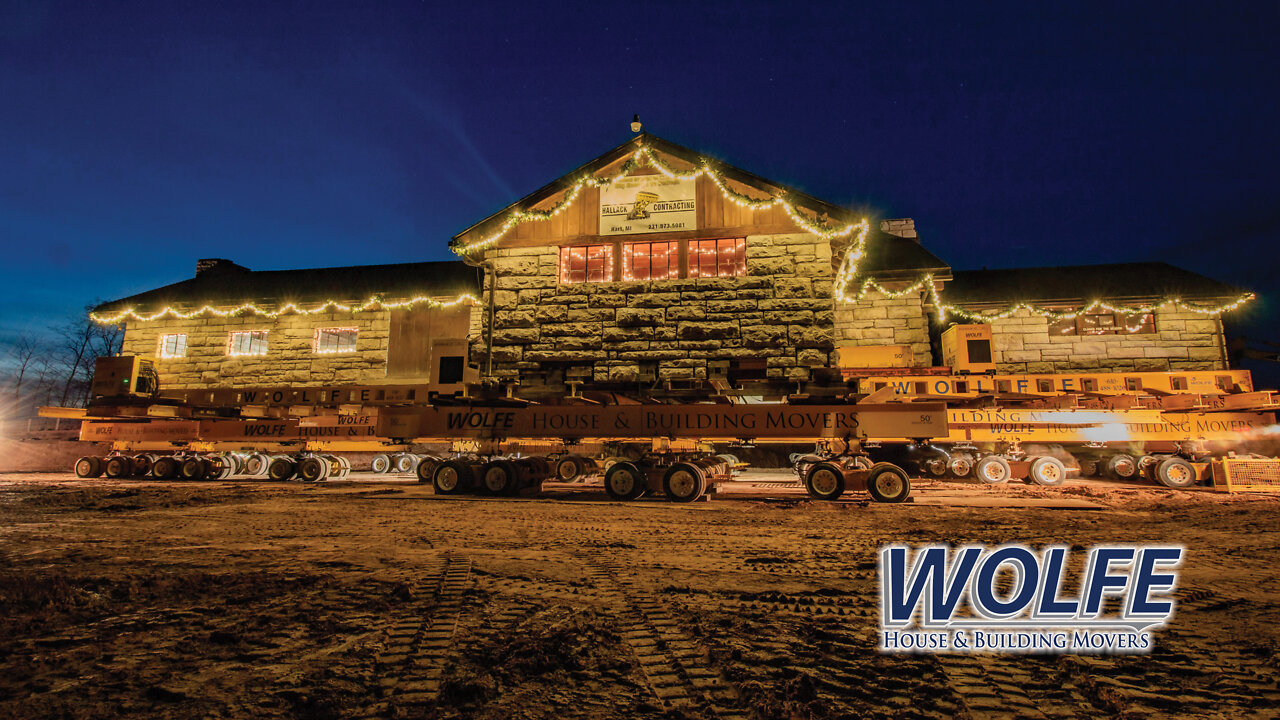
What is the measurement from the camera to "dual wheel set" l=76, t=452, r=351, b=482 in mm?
17469

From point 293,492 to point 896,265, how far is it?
1838cm

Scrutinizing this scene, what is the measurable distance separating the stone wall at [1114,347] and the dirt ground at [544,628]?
10688mm

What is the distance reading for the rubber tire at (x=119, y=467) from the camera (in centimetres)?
1764

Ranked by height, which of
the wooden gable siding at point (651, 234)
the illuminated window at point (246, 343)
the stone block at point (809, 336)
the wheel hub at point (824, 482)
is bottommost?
the wheel hub at point (824, 482)

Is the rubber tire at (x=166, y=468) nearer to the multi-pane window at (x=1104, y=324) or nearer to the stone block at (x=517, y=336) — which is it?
the stone block at (x=517, y=336)

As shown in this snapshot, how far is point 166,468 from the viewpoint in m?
17.5

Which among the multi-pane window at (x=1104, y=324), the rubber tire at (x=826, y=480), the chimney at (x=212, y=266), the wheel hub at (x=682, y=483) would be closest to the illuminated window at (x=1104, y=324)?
the multi-pane window at (x=1104, y=324)

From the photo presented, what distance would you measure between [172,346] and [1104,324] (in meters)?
33.7

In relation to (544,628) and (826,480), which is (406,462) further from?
(544,628)

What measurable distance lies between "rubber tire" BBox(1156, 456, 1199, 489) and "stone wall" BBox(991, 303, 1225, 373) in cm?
332

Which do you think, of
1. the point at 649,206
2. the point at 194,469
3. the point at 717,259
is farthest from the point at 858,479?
the point at 194,469

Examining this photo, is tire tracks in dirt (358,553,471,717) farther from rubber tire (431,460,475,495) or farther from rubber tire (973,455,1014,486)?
rubber tire (973,455,1014,486)

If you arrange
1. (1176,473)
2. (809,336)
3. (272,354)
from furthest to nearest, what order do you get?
(272,354), (1176,473), (809,336)

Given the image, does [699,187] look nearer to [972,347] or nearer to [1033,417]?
[972,347]
